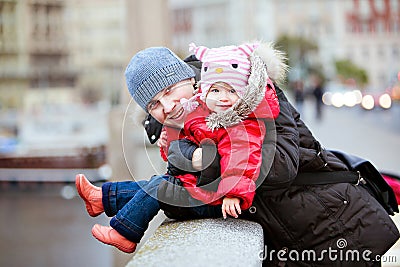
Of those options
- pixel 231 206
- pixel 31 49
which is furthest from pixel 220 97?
pixel 31 49

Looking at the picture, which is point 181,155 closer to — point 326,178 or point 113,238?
point 113,238

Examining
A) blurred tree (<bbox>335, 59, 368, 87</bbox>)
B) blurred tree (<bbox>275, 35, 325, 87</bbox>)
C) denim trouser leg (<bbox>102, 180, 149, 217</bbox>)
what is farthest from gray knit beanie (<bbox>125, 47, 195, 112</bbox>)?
blurred tree (<bbox>335, 59, 368, 87</bbox>)

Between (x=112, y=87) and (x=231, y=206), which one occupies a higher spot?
(x=231, y=206)

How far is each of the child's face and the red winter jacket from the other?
33 mm

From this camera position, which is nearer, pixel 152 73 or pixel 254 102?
pixel 254 102

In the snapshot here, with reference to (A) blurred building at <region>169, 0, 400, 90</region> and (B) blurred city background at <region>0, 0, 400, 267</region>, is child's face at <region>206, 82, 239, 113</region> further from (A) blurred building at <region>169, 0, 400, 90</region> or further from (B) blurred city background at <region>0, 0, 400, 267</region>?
(A) blurred building at <region>169, 0, 400, 90</region>

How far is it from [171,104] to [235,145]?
0.23 metres

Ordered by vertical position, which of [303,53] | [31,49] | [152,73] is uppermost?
[152,73]

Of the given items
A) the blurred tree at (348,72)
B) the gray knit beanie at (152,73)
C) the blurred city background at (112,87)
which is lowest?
the blurred tree at (348,72)

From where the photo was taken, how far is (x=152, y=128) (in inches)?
84.4

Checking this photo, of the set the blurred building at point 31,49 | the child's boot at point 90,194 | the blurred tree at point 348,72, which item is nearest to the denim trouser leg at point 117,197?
the child's boot at point 90,194

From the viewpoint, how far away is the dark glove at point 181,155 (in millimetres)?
1916

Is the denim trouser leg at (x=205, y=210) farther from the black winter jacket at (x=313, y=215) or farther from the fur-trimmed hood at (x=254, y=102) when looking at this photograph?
the fur-trimmed hood at (x=254, y=102)

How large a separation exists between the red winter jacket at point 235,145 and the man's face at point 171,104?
4 cm
